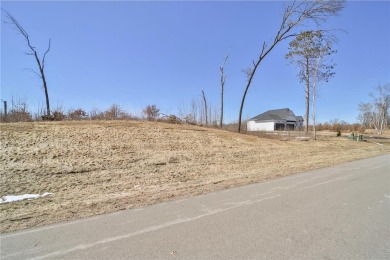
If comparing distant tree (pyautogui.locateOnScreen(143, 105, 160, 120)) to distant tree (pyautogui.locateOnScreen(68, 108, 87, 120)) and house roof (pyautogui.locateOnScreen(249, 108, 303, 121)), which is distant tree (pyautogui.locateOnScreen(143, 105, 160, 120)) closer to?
distant tree (pyautogui.locateOnScreen(68, 108, 87, 120))

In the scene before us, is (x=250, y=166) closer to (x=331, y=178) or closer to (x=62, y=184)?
(x=331, y=178)

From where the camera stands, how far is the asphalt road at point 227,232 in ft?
11.9

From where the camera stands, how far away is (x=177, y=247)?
3760 millimetres

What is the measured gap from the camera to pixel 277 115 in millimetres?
66625

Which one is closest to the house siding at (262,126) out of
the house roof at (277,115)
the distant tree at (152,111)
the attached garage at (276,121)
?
A: the attached garage at (276,121)

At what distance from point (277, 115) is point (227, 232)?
217 feet

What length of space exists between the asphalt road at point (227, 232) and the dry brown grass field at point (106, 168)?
32.2 inches

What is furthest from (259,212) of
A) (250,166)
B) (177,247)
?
(250,166)

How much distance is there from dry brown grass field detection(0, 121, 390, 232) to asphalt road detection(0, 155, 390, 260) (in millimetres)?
818

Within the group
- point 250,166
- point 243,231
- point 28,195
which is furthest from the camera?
point 250,166

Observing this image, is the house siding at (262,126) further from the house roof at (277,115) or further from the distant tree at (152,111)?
the distant tree at (152,111)

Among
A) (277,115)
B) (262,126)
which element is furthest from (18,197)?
(277,115)

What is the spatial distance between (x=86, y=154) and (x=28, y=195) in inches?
158

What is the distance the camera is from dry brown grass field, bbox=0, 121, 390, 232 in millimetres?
6031
